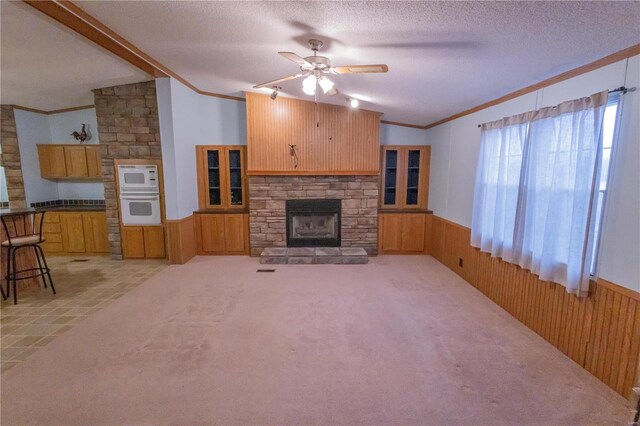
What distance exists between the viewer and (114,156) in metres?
4.89

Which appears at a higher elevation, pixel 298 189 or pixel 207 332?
pixel 298 189

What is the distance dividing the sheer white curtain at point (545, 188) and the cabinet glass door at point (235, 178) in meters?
4.05

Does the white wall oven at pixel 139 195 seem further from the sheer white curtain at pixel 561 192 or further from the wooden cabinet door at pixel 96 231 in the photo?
the sheer white curtain at pixel 561 192

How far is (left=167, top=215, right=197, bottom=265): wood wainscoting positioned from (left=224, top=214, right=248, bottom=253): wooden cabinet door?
647 millimetres

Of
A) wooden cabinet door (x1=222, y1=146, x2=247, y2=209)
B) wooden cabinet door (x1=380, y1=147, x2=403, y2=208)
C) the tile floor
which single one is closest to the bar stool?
the tile floor

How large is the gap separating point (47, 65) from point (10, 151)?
275 centimetres

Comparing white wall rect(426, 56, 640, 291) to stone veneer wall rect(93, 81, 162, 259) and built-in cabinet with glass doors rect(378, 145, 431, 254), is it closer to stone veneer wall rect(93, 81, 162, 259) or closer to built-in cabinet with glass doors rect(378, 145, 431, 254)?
built-in cabinet with glass doors rect(378, 145, 431, 254)

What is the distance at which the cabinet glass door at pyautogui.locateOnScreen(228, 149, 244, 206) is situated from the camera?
548 centimetres

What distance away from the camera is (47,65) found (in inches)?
148

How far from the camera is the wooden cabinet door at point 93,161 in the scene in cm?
550

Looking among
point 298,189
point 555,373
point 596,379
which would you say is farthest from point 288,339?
point 298,189

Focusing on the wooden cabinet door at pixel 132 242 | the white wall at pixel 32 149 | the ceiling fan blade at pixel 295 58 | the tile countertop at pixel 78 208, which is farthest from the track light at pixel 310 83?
the white wall at pixel 32 149

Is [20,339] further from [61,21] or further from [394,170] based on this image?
[394,170]

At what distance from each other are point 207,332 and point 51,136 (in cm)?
596
